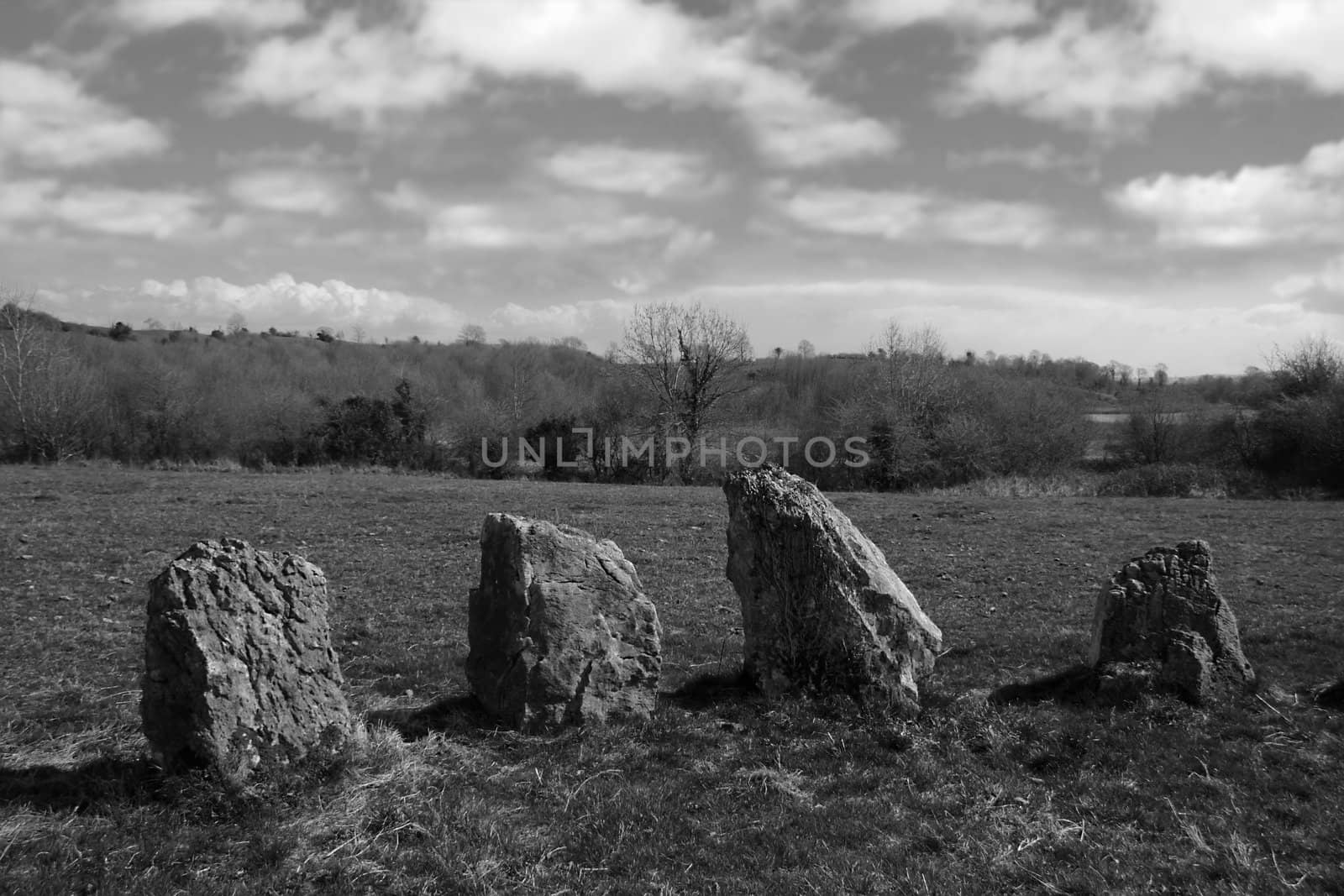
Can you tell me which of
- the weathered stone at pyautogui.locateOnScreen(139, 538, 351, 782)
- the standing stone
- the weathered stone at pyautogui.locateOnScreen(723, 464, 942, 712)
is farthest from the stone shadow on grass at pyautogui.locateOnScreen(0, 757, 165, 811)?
the standing stone

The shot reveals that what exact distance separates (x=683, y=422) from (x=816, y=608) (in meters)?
45.7

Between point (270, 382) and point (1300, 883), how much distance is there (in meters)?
70.2

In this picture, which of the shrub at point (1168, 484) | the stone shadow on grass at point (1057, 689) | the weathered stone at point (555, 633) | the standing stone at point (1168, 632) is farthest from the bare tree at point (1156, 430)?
the weathered stone at point (555, 633)

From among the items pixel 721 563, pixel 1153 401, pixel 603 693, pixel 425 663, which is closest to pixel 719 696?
pixel 603 693

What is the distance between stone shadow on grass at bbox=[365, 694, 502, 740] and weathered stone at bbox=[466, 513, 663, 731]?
121 mm

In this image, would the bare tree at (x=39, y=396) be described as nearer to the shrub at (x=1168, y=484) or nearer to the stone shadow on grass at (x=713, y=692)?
the stone shadow on grass at (x=713, y=692)

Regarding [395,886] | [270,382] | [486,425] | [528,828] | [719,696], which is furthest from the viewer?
[270,382]

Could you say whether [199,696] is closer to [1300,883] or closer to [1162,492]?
[1300,883]

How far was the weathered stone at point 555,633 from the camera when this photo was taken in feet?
25.3

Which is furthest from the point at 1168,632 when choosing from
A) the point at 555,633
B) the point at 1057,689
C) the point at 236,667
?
the point at 236,667

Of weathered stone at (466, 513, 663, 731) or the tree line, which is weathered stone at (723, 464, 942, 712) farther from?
the tree line

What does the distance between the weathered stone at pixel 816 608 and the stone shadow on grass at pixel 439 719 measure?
2848 mm

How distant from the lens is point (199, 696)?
612cm

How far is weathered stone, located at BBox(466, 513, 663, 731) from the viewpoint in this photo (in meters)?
7.73
